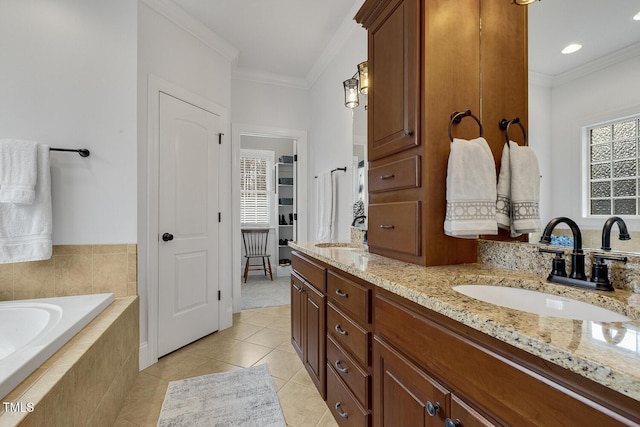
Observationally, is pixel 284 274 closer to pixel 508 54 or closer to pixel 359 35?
pixel 359 35

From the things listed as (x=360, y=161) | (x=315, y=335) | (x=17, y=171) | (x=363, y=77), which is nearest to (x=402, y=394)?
(x=315, y=335)

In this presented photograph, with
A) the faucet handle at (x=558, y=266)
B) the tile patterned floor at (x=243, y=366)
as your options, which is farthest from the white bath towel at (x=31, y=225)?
the faucet handle at (x=558, y=266)

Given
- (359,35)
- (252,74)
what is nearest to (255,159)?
(252,74)

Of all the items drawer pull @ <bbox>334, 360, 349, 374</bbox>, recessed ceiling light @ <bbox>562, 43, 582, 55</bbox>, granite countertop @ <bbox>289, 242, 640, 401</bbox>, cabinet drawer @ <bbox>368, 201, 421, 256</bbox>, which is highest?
recessed ceiling light @ <bbox>562, 43, 582, 55</bbox>

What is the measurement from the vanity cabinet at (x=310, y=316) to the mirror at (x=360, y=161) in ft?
2.14

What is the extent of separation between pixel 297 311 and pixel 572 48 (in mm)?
1983

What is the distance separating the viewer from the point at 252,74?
3523mm

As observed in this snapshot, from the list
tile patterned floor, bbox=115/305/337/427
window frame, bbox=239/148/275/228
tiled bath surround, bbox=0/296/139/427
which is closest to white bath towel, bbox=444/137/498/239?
tile patterned floor, bbox=115/305/337/427

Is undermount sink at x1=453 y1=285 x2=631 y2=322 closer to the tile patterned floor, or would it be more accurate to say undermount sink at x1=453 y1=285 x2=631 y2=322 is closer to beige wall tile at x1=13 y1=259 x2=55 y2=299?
the tile patterned floor

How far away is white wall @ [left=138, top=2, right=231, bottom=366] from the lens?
2.19 meters

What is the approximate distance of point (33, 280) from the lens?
1.95 m

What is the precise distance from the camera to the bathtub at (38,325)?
1.10 meters

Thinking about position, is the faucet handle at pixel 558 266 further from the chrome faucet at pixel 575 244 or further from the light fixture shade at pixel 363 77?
the light fixture shade at pixel 363 77

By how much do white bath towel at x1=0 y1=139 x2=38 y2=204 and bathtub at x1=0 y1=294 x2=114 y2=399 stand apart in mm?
641
